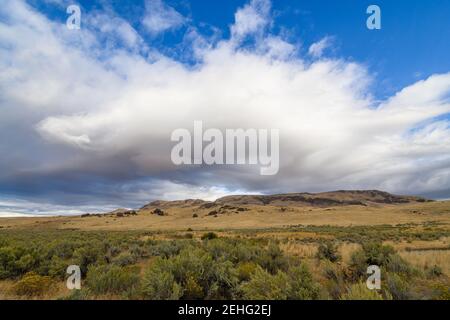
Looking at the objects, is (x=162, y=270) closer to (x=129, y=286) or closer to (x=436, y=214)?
(x=129, y=286)

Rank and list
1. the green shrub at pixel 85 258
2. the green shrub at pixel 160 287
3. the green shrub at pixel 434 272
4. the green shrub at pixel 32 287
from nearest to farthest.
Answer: the green shrub at pixel 160 287 → the green shrub at pixel 32 287 → the green shrub at pixel 434 272 → the green shrub at pixel 85 258

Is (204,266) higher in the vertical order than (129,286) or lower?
higher

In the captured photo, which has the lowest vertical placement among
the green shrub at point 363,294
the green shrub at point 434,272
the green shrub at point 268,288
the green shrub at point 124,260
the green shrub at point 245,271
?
the green shrub at point 124,260

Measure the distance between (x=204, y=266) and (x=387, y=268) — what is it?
5.91 metres

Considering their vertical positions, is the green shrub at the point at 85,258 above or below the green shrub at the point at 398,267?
below

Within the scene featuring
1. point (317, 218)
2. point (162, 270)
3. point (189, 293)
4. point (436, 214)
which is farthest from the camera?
point (436, 214)

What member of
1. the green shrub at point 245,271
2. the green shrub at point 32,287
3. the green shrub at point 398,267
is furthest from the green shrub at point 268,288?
the green shrub at point 32,287

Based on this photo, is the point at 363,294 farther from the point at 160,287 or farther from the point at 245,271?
the point at 160,287

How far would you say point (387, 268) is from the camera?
Result: 947 centimetres
